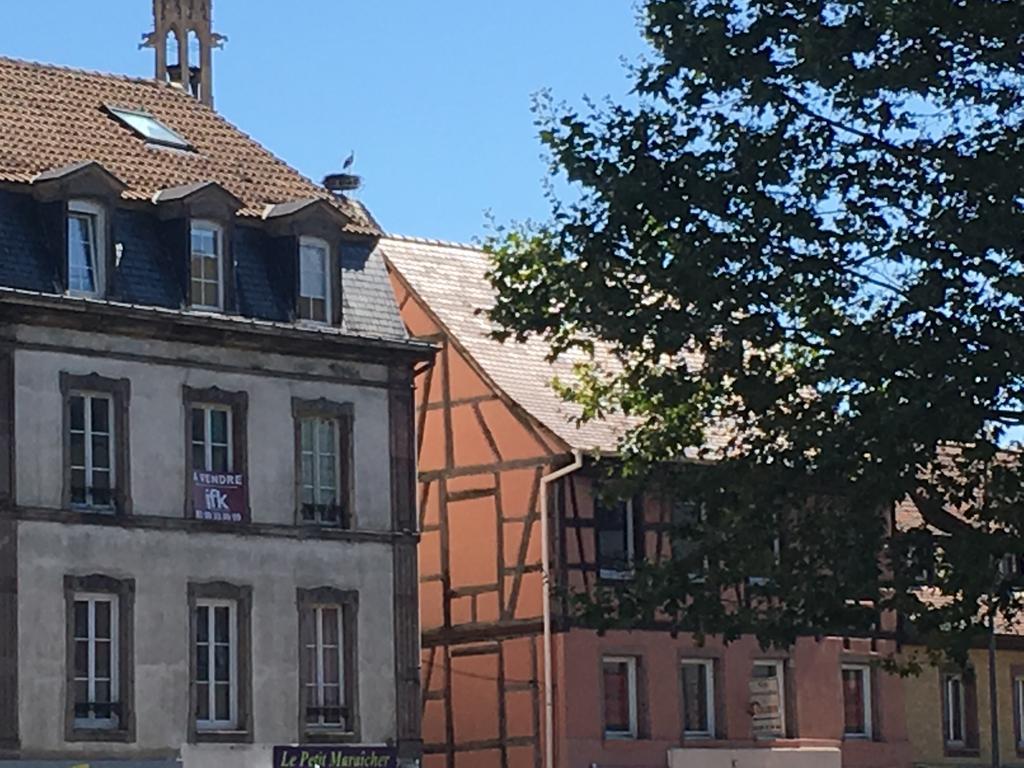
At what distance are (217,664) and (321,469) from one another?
152 inches

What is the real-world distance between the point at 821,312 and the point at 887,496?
189 centimetres

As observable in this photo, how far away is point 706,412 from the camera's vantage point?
1227 inches

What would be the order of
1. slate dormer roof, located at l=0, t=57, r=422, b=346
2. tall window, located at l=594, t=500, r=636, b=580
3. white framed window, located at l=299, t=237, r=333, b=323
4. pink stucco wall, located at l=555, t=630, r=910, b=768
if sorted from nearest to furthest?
slate dormer roof, located at l=0, t=57, r=422, b=346 < white framed window, located at l=299, t=237, r=333, b=323 < pink stucco wall, located at l=555, t=630, r=910, b=768 < tall window, located at l=594, t=500, r=636, b=580

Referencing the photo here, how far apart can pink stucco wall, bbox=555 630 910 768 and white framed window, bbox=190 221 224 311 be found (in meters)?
9.33

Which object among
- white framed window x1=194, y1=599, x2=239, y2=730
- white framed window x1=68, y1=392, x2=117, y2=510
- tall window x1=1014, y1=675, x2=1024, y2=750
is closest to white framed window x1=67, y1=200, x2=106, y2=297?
white framed window x1=68, y1=392, x2=117, y2=510

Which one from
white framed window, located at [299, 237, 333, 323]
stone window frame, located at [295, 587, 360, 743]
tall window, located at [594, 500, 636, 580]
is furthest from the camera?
tall window, located at [594, 500, 636, 580]

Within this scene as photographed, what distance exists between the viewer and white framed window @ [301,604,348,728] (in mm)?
46375

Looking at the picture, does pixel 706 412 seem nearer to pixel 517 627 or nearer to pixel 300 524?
pixel 300 524

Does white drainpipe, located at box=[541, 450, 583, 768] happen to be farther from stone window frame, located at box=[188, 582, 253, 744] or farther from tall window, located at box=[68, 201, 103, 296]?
tall window, located at box=[68, 201, 103, 296]

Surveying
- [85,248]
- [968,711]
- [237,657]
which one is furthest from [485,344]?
[968,711]

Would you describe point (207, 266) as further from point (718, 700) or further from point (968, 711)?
point (968, 711)

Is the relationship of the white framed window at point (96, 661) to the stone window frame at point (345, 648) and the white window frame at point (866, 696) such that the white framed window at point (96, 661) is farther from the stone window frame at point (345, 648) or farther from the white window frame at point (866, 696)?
the white window frame at point (866, 696)

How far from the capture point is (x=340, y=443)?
4769 cm

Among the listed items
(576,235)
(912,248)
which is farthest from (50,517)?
(912,248)
